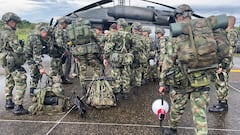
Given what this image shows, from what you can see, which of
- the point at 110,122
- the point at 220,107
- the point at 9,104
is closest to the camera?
the point at 110,122

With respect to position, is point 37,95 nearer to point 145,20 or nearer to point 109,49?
point 109,49

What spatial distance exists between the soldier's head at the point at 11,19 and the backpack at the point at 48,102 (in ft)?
3.95

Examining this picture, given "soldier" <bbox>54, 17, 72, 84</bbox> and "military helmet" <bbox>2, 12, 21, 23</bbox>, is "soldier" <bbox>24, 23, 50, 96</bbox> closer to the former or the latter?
"soldier" <bbox>54, 17, 72, 84</bbox>

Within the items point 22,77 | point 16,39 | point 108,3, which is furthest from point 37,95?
point 108,3

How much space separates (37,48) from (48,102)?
3.41 feet

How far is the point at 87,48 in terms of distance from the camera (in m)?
5.70

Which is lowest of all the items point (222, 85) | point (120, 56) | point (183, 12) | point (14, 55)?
point (222, 85)

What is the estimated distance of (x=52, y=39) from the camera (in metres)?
6.13

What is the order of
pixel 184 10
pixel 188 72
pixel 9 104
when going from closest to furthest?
pixel 188 72
pixel 184 10
pixel 9 104

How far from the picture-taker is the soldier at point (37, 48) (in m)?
5.18

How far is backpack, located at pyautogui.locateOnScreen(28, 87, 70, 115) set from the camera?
4852mm

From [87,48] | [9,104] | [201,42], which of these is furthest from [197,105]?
[9,104]

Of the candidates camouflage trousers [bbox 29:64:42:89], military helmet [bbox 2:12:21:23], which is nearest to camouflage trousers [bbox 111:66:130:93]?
camouflage trousers [bbox 29:64:42:89]

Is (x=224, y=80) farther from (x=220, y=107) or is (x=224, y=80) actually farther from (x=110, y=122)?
(x=110, y=122)
